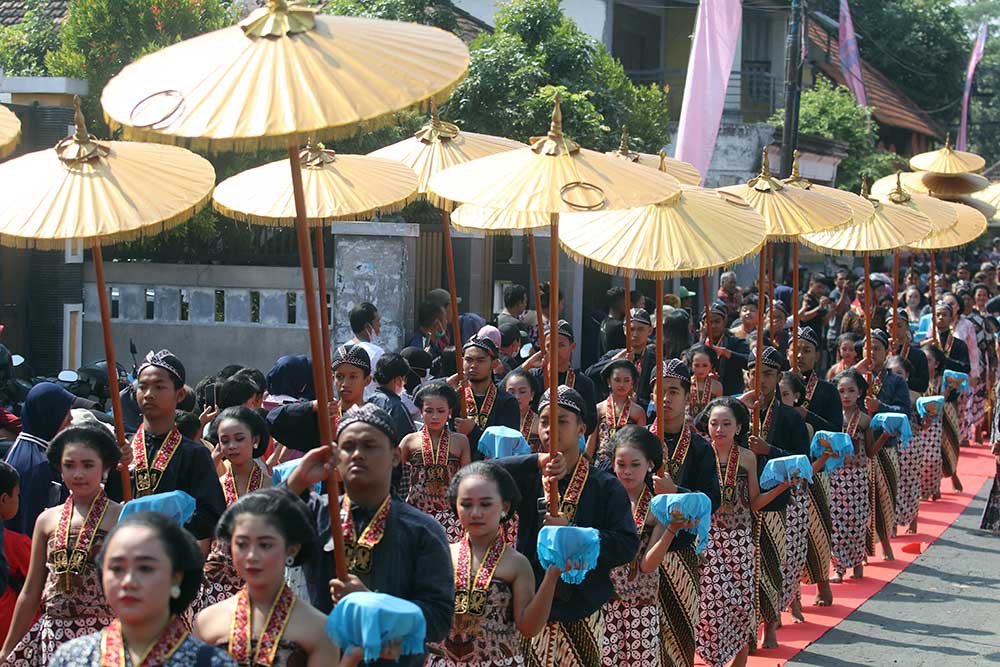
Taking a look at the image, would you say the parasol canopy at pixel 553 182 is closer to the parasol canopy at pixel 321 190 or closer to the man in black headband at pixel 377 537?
the parasol canopy at pixel 321 190

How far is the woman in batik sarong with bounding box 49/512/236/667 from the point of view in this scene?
3.85 metres

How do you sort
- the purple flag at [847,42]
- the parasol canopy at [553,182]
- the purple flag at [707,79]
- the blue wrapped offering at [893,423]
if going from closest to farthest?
1. the parasol canopy at [553,182]
2. the blue wrapped offering at [893,423]
3. the purple flag at [707,79]
4. the purple flag at [847,42]

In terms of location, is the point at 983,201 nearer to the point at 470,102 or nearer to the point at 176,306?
the point at 470,102

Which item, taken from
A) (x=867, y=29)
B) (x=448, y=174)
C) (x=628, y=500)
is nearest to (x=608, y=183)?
(x=448, y=174)

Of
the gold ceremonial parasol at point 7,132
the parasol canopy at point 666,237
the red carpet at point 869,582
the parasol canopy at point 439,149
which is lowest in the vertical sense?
the red carpet at point 869,582

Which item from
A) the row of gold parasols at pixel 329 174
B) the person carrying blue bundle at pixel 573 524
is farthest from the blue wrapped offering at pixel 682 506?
the row of gold parasols at pixel 329 174

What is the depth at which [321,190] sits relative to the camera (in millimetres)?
7324

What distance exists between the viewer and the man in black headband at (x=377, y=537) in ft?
15.4

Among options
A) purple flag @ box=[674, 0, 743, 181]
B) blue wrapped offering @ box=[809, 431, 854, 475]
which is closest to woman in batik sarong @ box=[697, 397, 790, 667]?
blue wrapped offering @ box=[809, 431, 854, 475]

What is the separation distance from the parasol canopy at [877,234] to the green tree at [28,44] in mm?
11752

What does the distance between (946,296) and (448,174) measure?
11942 millimetres

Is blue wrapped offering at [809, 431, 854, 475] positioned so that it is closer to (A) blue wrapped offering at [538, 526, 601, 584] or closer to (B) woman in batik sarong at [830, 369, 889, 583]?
(B) woman in batik sarong at [830, 369, 889, 583]

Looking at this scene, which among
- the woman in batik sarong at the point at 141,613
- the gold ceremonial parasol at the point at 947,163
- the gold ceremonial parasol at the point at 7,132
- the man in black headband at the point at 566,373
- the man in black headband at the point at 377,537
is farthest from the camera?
the gold ceremonial parasol at the point at 947,163

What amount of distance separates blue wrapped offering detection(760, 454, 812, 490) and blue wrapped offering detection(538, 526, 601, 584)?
3101 mm
